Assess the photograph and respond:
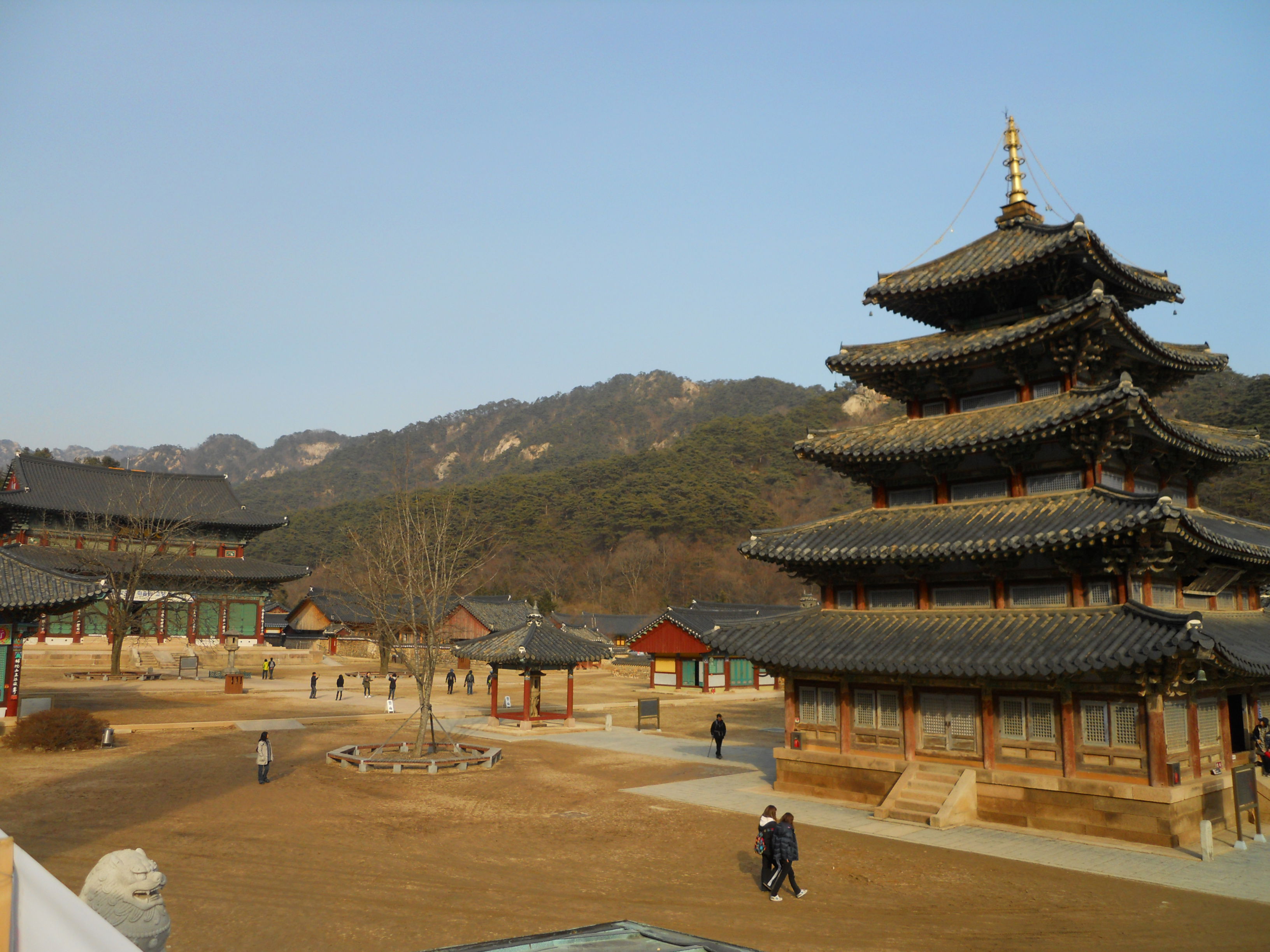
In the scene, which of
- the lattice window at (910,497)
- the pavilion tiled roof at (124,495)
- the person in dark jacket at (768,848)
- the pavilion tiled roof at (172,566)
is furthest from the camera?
the pavilion tiled roof at (124,495)

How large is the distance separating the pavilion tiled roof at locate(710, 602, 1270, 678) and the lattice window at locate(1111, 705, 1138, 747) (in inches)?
64.5

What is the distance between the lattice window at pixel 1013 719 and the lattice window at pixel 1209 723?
11.1ft

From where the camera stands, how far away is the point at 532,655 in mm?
35312

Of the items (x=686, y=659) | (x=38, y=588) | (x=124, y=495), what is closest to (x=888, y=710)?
(x=38, y=588)

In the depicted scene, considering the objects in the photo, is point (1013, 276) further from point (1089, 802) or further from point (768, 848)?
point (768, 848)

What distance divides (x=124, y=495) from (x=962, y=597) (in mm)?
71489

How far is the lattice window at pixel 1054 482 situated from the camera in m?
19.5

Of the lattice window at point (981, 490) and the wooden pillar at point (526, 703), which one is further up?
the lattice window at point (981, 490)

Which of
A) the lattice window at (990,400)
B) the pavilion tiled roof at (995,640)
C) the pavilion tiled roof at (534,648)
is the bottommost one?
the pavilion tiled roof at (534,648)

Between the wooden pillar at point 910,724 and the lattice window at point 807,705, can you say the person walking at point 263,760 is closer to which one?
the lattice window at point 807,705

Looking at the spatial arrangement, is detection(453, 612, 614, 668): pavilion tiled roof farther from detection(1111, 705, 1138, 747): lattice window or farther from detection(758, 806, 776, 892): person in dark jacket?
detection(1111, 705, 1138, 747): lattice window

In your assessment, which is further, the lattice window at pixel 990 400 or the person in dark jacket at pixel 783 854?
the lattice window at pixel 990 400

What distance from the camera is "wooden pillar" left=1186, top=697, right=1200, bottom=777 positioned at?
17906 mm

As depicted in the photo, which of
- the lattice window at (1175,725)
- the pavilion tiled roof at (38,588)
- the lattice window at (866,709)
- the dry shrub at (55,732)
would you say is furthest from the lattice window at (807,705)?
the pavilion tiled roof at (38,588)
